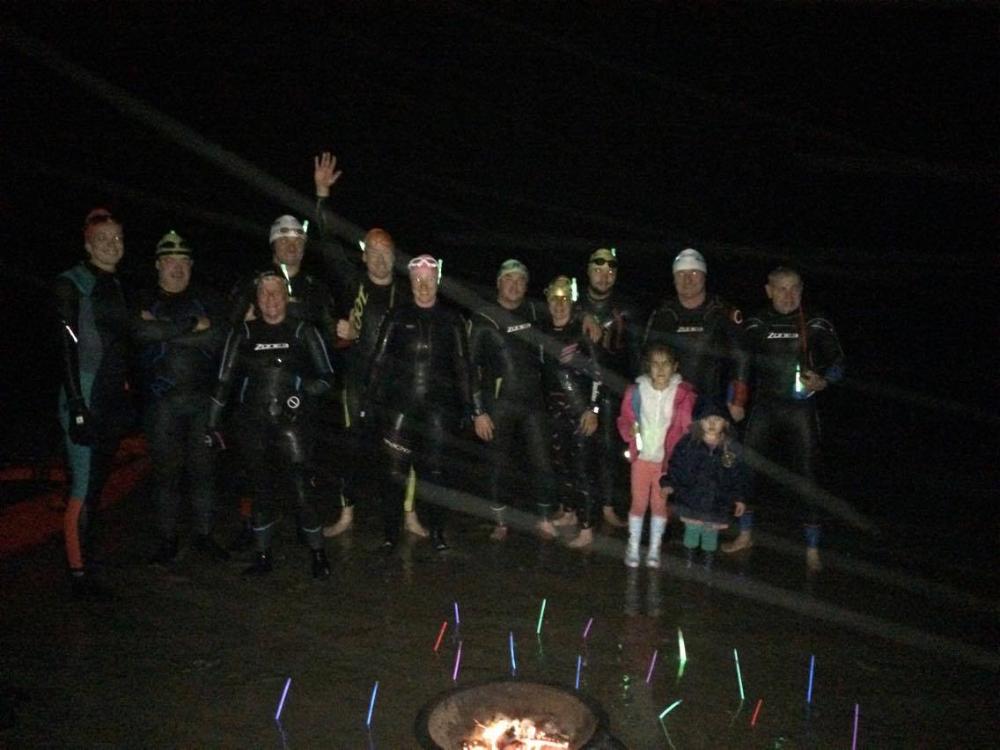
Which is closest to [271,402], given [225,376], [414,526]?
[225,376]

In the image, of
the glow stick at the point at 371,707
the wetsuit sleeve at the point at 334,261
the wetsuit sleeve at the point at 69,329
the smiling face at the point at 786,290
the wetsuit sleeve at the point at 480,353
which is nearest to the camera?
the glow stick at the point at 371,707

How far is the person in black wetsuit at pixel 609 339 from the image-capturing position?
7016 mm

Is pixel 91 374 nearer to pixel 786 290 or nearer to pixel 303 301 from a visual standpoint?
pixel 303 301

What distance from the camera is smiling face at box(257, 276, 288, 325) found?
5.92 meters

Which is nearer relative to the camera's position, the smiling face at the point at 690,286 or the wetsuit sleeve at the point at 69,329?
the wetsuit sleeve at the point at 69,329

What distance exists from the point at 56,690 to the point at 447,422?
3319mm

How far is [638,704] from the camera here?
427 cm

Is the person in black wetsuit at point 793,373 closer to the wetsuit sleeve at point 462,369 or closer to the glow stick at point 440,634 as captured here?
the wetsuit sleeve at point 462,369


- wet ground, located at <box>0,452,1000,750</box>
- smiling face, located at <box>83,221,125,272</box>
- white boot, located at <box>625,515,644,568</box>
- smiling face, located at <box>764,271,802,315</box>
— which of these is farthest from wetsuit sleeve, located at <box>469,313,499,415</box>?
smiling face, located at <box>83,221,125,272</box>

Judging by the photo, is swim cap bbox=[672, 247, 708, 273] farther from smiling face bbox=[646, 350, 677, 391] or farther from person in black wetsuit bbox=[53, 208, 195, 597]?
person in black wetsuit bbox=[53, 208, 195, 597]

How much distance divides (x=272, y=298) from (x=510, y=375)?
1982 millimetres

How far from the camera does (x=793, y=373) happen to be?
6.38 m

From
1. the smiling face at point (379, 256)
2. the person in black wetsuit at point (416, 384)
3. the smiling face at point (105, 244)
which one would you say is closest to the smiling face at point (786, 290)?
the person in black wetsuit at point (416, 384)

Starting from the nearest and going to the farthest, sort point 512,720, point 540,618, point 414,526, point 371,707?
point 512,720, point 371,707, point 540,618, point 414,526
